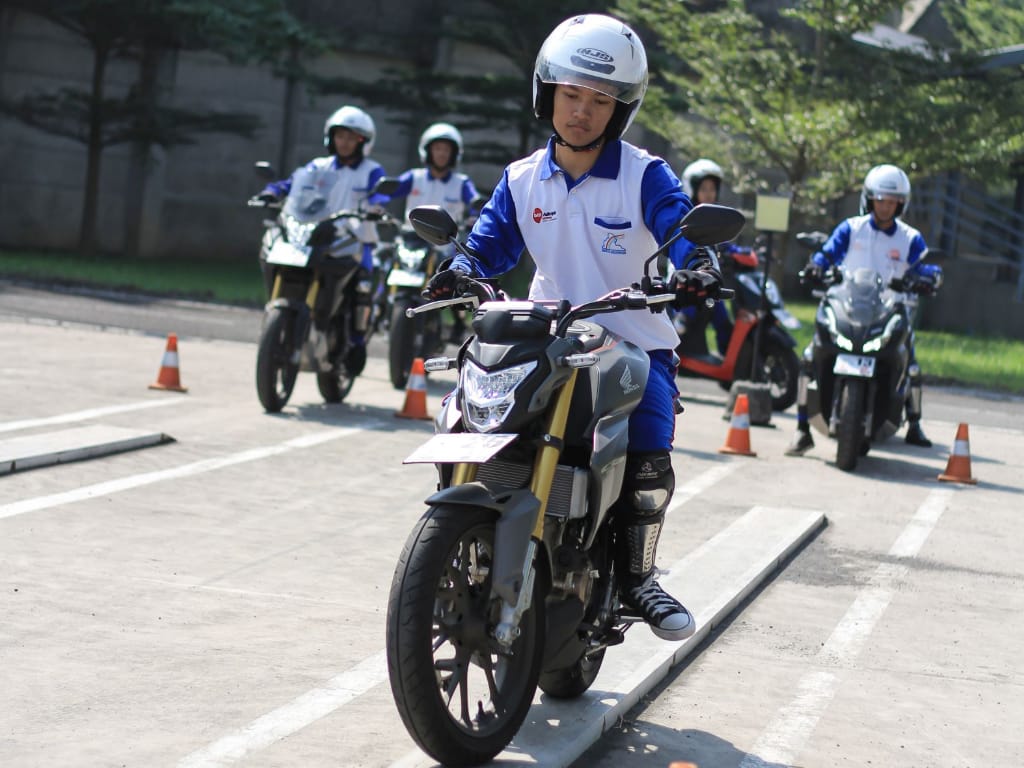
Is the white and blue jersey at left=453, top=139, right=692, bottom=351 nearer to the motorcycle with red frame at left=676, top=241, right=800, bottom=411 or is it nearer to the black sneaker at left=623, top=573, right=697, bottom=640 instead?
the black sneaker at left=623, top=573, right=697, bottom=640

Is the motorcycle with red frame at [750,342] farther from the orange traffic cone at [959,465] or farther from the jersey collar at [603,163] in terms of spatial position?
the jersey collar at [603,163]

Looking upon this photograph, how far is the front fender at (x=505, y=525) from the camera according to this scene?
4738mm

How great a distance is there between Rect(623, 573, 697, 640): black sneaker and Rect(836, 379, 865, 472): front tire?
6.41 meters

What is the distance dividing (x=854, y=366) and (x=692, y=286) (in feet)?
22.4

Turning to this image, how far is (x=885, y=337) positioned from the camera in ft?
39.4

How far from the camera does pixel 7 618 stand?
6207mm

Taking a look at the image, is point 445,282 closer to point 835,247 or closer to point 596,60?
point 596,60

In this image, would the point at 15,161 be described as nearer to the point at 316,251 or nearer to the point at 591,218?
the point at 316,251

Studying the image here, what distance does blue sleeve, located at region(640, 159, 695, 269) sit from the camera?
5.56m

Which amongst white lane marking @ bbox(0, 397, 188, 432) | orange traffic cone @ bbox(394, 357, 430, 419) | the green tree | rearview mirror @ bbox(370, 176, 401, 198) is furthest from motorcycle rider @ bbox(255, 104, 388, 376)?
the green tree

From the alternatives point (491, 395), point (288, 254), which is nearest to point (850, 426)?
point (288, 254)

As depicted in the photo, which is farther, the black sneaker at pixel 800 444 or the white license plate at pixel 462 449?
the black sneaker at pixel 800 444

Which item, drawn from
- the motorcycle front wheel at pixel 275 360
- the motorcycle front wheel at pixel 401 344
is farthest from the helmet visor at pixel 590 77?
the motorcycle front wheel at pixel 401 344

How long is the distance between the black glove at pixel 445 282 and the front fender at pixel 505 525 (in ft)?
2.86
